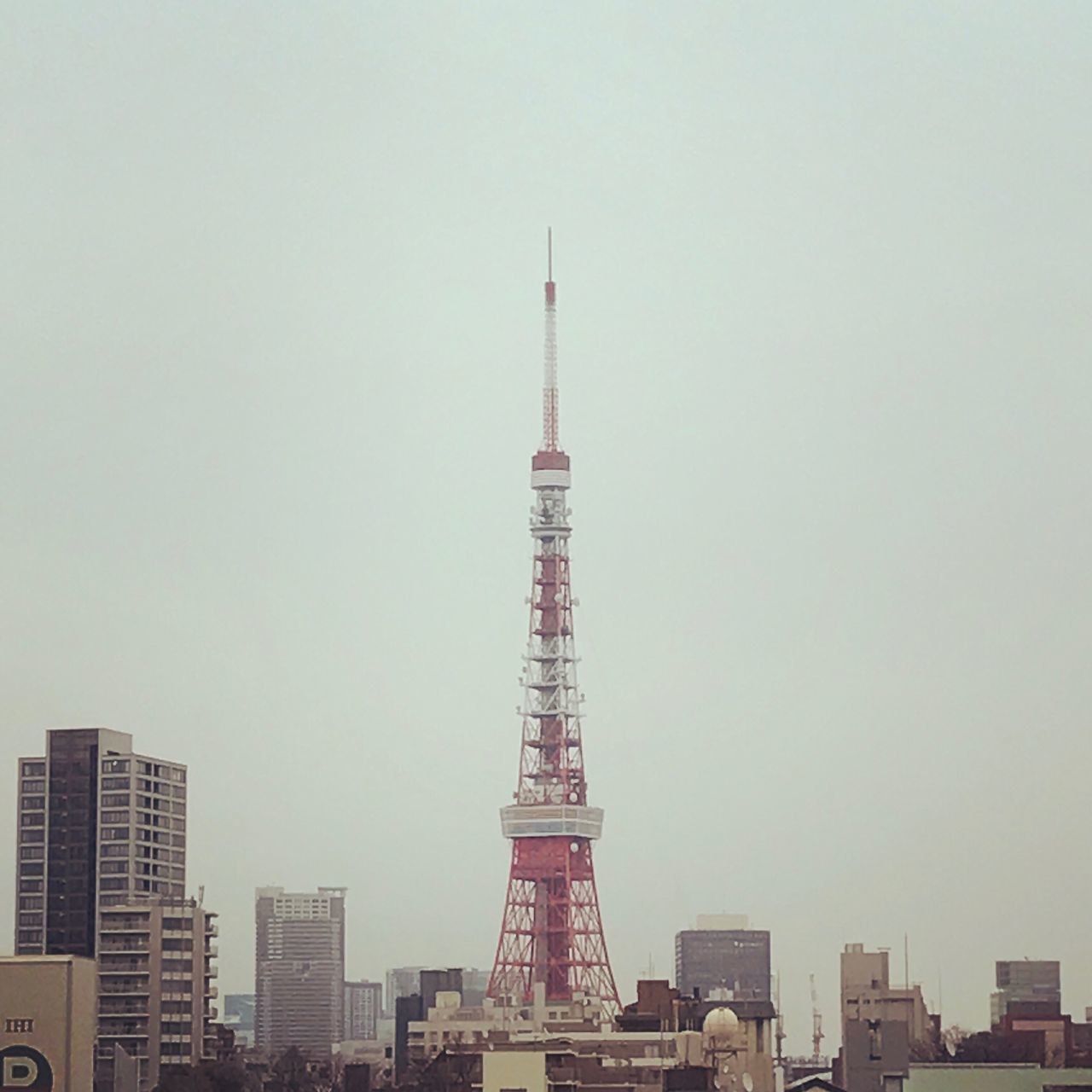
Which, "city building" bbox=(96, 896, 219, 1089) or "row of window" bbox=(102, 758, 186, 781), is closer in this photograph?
"city building" bbox=(96, 896, 219, 1089)

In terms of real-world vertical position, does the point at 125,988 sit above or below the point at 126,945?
below

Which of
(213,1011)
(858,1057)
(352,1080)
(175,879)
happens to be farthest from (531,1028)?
(858,1057)

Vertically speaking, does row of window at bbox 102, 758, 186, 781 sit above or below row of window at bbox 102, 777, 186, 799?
above

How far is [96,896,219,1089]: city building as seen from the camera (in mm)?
49250

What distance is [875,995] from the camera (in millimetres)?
55625

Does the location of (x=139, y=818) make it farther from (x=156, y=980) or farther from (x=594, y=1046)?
(x=594, y=1046)

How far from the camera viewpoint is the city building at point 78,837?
57844 mm

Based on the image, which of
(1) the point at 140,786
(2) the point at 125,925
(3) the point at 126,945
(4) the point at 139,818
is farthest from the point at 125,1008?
(1) the point at 140,786

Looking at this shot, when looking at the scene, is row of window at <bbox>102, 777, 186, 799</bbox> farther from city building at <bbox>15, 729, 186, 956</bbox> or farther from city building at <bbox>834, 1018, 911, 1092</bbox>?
city building at <bbox>834, 1018, 911, 1092</bbox>

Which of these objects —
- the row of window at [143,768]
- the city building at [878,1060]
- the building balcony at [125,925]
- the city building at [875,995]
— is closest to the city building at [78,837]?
the row of window at [143,768]

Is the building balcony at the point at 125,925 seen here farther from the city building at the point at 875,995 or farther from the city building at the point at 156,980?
the city building at the point at 875,995

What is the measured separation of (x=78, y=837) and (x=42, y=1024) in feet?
91.3

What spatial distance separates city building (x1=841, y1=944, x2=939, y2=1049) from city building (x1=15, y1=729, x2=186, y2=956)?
1615 centimetres

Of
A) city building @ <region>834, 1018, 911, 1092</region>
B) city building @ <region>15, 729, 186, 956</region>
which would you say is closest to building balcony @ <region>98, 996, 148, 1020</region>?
city building @ <region>15, 729, 186, 956</region>
